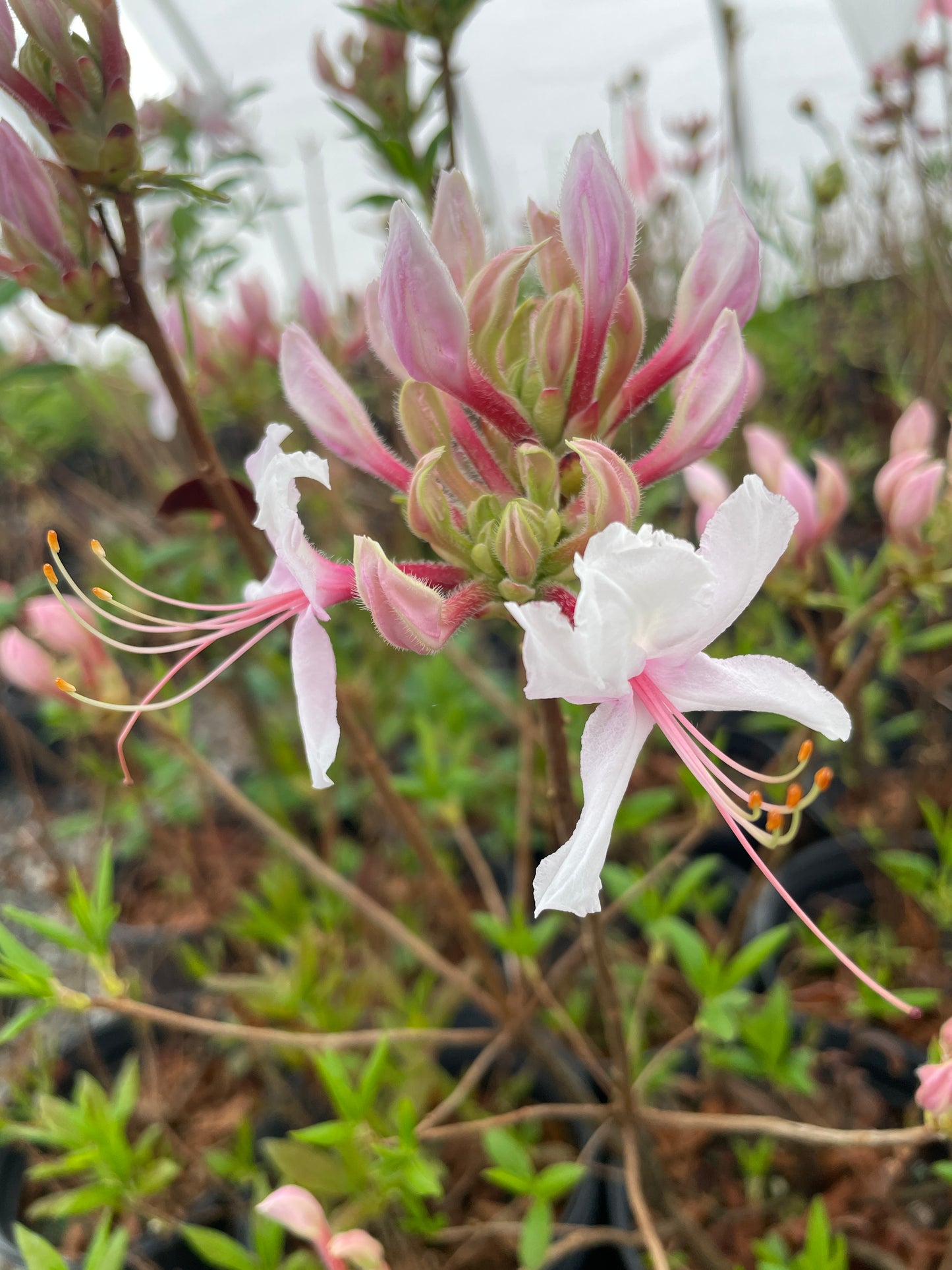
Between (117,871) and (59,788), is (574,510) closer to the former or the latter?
(117,871)

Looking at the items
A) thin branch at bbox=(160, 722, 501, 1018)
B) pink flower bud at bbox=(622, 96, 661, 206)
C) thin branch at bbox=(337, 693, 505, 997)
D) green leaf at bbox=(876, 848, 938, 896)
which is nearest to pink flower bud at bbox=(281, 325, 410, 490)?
thin branch at bbox=(337, 693, 505, 997)

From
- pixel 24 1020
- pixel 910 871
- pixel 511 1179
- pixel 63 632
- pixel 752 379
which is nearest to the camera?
pixel 24 1020

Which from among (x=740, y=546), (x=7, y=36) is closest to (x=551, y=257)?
(x=740, y=546)

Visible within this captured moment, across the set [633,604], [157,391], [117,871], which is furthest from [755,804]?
[117,871]

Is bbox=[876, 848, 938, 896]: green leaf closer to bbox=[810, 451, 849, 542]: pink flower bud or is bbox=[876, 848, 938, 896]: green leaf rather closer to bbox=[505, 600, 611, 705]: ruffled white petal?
bbox=[810, 451, 849, 542]: pink flower bud

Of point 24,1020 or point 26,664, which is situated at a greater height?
point 26,664

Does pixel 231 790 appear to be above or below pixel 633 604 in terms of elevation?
below

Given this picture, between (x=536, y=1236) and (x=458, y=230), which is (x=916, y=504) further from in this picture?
(x=536, y=1236)
